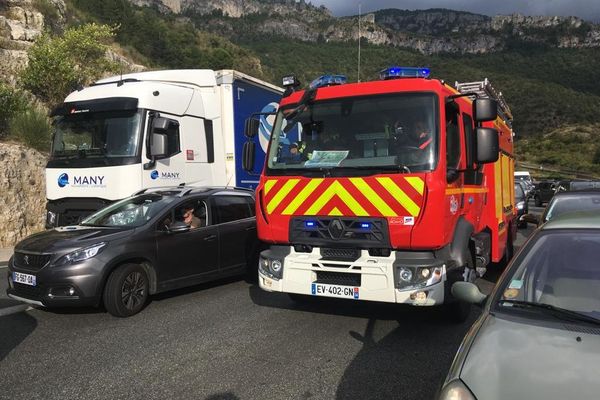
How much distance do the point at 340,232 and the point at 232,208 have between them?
3.19 meters

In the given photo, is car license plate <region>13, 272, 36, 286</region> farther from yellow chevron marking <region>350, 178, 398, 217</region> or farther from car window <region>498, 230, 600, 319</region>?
car window <region>498, 230, 600, 319</region>

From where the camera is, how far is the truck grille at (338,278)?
5.24 meters

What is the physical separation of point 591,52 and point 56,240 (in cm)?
10291

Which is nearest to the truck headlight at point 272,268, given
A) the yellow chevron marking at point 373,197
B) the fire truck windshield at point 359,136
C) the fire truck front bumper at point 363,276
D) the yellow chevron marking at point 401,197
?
the fire truck front bumper at point 363,276

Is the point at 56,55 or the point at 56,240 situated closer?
the point at 56,240

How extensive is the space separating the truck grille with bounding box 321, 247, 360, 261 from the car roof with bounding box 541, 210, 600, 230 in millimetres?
2099

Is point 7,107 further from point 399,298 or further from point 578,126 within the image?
point 578,126

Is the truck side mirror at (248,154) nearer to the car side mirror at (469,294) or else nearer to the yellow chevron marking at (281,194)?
the yellow chevron marking at (281,194)

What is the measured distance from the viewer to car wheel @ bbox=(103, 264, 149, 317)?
6.13 m

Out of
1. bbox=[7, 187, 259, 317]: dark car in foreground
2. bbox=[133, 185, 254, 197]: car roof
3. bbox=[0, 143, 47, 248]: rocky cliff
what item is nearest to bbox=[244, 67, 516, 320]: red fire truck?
bbox=[7, 187, 259, 317]: dark car in foreground

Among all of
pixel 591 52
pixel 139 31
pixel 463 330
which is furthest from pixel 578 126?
pixel 463 330

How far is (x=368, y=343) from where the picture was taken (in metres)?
5.28

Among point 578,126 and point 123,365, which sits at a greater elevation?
point 578,126

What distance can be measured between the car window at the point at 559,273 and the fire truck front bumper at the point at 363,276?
1646 millimetres
